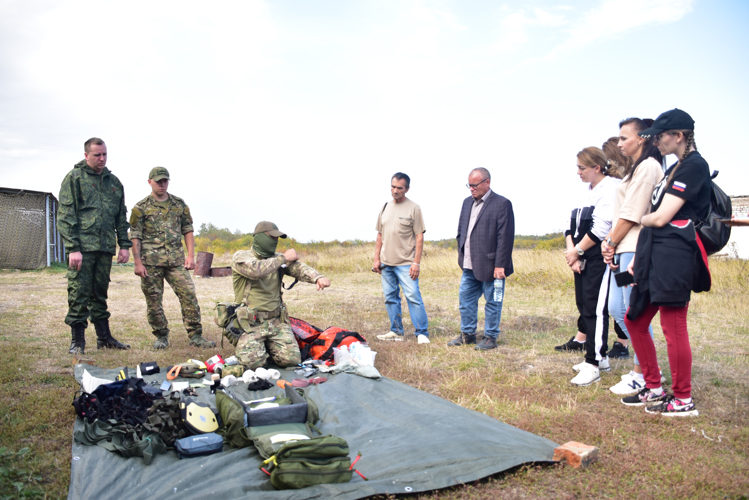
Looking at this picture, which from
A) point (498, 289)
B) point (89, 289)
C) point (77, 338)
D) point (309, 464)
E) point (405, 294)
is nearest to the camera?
point (309, 464)

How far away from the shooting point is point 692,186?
11.0ft

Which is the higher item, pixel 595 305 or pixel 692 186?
pixel 692 186

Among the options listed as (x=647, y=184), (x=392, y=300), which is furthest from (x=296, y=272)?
(x=647, y=184)

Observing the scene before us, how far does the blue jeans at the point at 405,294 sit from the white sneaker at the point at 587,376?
229 cm

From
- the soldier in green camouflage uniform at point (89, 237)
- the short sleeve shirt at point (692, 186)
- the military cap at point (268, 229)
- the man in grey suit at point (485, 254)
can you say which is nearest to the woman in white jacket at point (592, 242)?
the man in grey suit at point (485, 254)

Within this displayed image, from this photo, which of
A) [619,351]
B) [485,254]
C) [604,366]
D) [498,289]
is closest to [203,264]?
[485,254]

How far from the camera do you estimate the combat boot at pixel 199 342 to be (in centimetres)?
616

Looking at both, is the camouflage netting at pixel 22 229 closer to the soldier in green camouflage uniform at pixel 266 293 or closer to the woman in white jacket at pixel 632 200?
the soldier in green camouflage uniform at pixel 266 293

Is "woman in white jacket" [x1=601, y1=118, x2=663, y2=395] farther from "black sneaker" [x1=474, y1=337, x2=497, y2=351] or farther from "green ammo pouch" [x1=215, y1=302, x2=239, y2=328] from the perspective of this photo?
"green ammo pouch" [x1=215, y1=302, x2=239, y2=328]

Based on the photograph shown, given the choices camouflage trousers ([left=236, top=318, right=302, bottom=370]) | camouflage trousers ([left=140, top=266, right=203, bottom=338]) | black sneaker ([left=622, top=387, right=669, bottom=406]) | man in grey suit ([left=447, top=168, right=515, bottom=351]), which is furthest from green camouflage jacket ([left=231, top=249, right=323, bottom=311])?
black sneaker ([left=622, top=387, right=669, bottom=406])

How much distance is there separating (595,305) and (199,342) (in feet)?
15.3

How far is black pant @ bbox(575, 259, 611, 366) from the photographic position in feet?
14.9

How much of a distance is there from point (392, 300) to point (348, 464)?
420 centimetres

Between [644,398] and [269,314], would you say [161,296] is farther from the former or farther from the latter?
[644,398]
